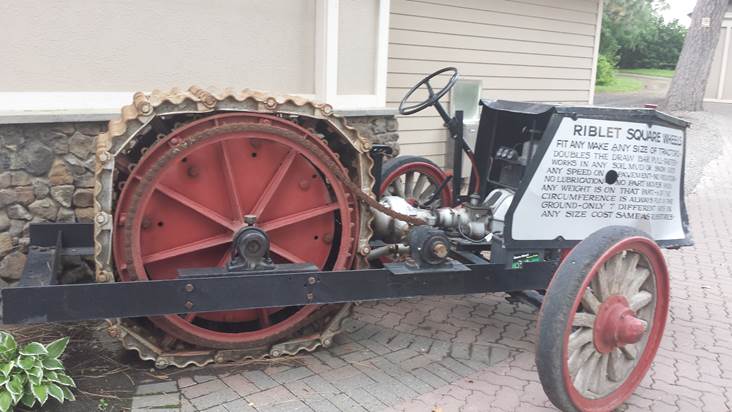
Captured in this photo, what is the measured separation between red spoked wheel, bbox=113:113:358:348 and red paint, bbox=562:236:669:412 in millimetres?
1256

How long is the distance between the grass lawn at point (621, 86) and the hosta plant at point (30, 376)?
23825 millimetres

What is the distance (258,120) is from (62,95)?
215cm

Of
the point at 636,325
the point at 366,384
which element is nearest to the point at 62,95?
the point at 366,384

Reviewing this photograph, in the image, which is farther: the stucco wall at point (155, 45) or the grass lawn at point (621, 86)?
the grass lawn at point (621, 86)

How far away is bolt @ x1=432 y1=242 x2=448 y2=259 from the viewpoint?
3508 millimetres

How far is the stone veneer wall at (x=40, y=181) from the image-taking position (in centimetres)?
449

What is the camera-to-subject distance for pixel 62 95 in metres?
4.73

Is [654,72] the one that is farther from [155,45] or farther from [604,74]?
[155,45]

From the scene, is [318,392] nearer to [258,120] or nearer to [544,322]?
[544,322]

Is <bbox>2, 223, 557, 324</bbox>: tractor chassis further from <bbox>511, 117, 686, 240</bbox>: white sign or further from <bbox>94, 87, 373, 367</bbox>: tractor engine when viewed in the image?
<bbox>511, 117, 686, 240</bbox>: white sign

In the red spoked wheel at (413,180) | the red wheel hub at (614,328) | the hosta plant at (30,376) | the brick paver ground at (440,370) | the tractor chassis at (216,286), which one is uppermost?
the red spoked wheel at (413,180)

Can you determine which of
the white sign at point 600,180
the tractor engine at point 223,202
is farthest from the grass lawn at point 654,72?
the tractor engine at point 223,202

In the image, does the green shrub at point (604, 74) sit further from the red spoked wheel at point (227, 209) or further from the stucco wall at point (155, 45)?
the red spoked wheel at point (227, 209)

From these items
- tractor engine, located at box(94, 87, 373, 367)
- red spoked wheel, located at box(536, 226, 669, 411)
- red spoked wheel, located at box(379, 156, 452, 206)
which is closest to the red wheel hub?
red spoked wheel, located at box(536, 226, 669, 411)
